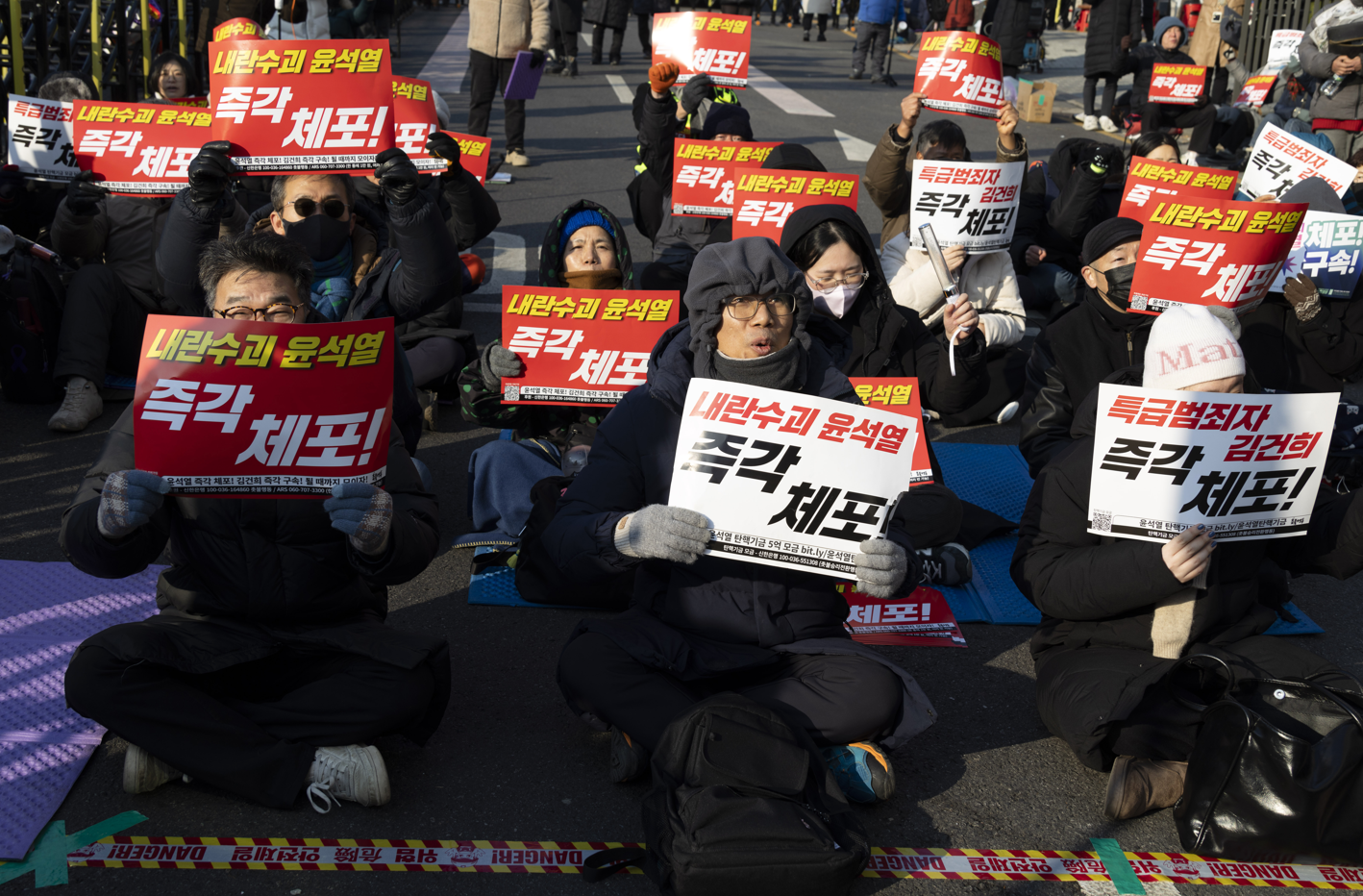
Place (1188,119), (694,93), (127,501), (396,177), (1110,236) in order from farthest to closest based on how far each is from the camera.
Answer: (1188,119)
(694,93)
(1110,236)
(396,177)
(127,501)

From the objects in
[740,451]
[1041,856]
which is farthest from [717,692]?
[1041,856]

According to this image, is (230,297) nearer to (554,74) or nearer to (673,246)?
(673,246)

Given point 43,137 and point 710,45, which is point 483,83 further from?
point 43,137

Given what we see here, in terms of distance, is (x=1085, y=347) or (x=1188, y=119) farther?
(x=1188, y=119)

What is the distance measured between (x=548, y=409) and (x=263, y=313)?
201cm

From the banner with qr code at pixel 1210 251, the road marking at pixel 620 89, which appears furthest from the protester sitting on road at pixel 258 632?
the road marking at pixel 620 89

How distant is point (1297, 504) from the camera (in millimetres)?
3414

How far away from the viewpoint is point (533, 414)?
203 inches

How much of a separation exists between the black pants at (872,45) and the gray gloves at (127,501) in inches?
727

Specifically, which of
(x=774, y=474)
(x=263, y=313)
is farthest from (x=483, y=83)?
(x=774, y=474)

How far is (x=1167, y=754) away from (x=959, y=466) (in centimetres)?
280

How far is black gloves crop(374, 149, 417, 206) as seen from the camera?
4.12 metres

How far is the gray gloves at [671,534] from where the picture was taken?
3023 millimetres

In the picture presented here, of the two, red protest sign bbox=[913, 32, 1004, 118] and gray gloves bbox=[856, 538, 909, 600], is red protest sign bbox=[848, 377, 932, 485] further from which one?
red protest sign bbox=[913, 32, 1004, 118]
